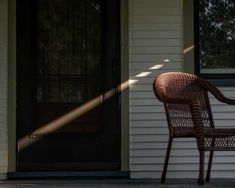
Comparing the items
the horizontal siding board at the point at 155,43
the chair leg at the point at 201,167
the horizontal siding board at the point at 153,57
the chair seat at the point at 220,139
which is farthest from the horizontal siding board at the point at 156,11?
the chair leg at the point at 201,167

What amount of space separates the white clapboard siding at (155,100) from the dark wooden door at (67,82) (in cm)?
23

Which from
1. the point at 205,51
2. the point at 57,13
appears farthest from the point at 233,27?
the point at 57,13

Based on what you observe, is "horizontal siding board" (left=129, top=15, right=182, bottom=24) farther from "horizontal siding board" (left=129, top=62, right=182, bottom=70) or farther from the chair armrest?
the chair armrest

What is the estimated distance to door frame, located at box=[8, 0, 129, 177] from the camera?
692 cm

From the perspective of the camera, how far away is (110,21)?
7.07m

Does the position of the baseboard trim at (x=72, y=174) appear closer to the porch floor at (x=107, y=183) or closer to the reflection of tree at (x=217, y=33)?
the porch floor at (x=107, y=183)

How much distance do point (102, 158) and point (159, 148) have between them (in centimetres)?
61

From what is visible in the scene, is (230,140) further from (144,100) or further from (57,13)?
(57,13)

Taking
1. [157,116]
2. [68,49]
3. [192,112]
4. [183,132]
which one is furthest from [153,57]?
[192,112]

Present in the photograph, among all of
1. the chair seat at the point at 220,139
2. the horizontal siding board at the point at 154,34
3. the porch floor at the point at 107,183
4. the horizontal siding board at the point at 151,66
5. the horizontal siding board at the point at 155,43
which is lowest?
the porch floor at the point at 107,183

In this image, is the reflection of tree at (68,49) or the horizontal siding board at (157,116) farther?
the reflection of tree at (68,49)

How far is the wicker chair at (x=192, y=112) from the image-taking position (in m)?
5.83

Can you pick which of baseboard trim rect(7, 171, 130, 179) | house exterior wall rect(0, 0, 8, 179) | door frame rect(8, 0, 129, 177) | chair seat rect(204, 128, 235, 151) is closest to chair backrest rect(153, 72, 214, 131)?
chair seat rect(204, 128, 235, 151)

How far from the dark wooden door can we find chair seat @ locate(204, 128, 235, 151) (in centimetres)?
133
